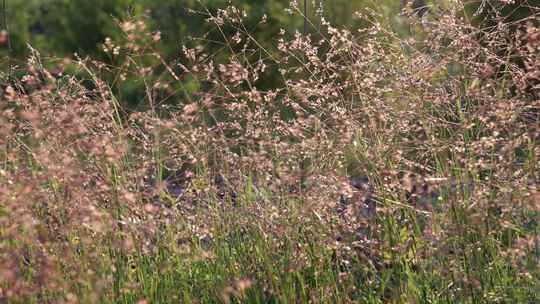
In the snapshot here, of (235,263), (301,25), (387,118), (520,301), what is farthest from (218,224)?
(301,25)

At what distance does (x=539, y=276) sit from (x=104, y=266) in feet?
4.67

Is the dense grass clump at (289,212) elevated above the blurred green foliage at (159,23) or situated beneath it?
elevated above

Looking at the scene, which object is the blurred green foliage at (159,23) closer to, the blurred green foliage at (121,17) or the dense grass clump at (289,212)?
the blurred green foliage at (121,17)

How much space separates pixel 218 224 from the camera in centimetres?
294

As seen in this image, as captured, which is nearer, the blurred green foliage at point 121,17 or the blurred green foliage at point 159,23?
the blurred green foliage at point 159,23

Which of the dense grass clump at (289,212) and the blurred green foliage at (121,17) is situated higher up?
the dense grass clump at (289,212)

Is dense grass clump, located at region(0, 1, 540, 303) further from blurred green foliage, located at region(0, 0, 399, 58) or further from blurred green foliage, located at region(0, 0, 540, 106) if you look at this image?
blurred green foliage, located at region(0, 0, 399, 58)

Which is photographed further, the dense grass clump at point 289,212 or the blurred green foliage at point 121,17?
the blurred green foliage at point 121,17

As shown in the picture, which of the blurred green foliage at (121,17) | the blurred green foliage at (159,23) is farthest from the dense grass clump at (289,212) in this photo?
the blurred green foliage at (121,17)

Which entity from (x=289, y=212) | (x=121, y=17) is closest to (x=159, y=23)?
(x=121, y=17)

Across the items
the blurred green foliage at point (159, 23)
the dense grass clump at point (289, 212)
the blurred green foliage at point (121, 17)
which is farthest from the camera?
the blurred green foliage at point (121, 17)

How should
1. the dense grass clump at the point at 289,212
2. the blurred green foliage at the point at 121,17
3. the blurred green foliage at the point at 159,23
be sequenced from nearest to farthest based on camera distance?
the dense grass clump at the point at 289,212
the blurred green foliage at the point at 159,23
the blurred green foliage at the point at 121,17

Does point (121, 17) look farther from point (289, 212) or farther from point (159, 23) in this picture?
point (289, 212)

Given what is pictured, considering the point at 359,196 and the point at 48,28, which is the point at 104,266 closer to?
the point at 359,196
